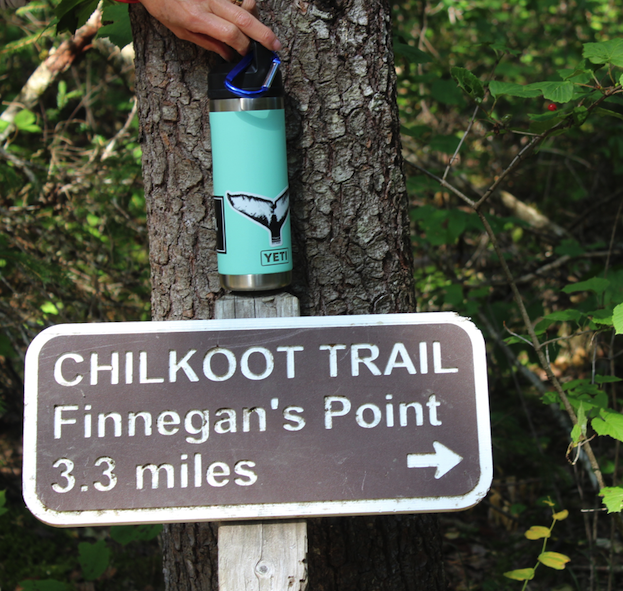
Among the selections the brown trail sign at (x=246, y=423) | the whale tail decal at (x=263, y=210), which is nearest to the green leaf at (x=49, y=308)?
the brown trail sign at (x=246, y=423)

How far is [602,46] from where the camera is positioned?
1.56m

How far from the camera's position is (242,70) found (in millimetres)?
1059

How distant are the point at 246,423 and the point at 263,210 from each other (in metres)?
0.40

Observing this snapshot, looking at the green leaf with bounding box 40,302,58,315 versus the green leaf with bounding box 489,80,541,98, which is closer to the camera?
the green leaf with bounding box 489,80,541,98

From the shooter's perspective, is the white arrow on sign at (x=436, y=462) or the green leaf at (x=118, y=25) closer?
the white arrow on sign at (x=436, y=462)

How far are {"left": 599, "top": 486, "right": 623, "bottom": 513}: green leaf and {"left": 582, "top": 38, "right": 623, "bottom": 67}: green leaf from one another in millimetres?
1164

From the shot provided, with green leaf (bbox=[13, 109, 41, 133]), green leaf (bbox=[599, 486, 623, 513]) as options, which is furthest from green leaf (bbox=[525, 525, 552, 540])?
green leaf (bbox=[13, 109, 41, 133])

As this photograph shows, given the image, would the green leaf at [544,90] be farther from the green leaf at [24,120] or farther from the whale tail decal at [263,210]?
the green leaf at [24,120]

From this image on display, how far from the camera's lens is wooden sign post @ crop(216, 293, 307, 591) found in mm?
1006

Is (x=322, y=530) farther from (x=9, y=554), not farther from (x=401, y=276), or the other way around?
(x=9, y=554)

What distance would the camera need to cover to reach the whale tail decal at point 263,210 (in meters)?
1.08

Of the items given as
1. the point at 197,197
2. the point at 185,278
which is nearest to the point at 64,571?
the point at 185,278

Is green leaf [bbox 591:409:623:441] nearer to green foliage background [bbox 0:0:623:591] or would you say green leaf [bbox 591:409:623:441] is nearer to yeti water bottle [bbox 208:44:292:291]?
green foliage background [bbox 0:0:623:591]

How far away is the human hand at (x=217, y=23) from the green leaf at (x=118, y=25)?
33.4 inches
